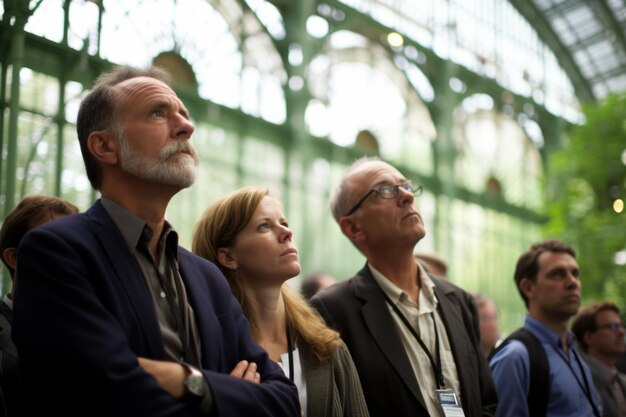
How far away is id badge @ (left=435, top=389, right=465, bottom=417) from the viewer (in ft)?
11.0

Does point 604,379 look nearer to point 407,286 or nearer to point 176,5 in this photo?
point 407,286

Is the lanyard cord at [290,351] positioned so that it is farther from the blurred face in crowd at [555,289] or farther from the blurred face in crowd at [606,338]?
the blurred face in crowd at [606,338]

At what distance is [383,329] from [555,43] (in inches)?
720

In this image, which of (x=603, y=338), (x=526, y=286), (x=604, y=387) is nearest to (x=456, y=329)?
(x=526, y=286)

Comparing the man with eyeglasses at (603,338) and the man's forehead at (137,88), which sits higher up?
the man's forehead at (137,88)

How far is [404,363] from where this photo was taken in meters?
3.51

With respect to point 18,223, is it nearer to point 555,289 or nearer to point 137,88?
point 137,88

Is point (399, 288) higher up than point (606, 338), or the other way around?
point (399, 288)

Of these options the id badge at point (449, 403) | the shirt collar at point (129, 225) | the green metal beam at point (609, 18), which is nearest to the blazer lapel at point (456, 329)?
the id badge at point (449, 403)

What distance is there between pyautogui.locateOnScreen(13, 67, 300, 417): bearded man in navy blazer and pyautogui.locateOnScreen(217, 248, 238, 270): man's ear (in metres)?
0.60

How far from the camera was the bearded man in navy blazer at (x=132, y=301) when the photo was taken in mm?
2094

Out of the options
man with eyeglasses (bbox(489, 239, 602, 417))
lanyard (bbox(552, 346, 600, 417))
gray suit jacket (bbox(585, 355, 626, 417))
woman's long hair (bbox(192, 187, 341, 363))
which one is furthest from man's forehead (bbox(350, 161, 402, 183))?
gray suit jacket (bbox(585, 355, 626, 417))

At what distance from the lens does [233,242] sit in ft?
11.1

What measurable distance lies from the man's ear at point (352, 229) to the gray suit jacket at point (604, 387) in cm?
194
